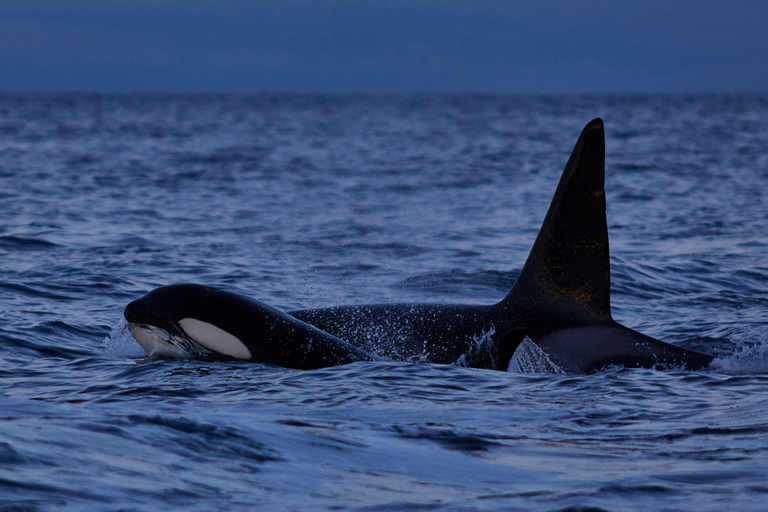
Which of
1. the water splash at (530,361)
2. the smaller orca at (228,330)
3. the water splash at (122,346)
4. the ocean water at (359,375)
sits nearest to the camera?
the ocean water at (359,375)

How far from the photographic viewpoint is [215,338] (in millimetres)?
7930

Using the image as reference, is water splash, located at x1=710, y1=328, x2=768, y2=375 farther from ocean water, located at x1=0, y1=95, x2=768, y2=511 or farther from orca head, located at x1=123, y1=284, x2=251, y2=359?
orca head, located at x1=123, y1=284, x2=251, y2=359

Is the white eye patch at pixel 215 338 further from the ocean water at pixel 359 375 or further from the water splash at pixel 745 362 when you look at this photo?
the water splash at pixel 745 362

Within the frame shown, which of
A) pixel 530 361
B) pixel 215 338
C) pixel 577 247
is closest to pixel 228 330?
pixel 215 338

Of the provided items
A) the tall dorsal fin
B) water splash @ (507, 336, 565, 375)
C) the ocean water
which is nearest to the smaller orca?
the ocean water

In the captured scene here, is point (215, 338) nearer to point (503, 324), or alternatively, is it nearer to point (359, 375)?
point (359, 375)

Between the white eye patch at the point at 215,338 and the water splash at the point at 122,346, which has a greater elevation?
the white eye patch at the point at 215,338

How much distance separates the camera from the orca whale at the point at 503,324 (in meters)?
7.89

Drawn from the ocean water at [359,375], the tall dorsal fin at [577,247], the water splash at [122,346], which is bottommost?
the water splash at [122,346]

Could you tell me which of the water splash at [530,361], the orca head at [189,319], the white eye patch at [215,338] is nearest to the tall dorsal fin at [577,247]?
the water splash at [530,361]

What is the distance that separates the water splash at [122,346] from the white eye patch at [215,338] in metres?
0.98

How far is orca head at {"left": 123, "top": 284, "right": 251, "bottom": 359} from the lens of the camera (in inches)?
309

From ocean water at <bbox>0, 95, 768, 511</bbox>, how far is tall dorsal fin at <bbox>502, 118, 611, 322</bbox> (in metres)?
0.86

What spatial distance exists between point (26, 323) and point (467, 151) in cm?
4040
